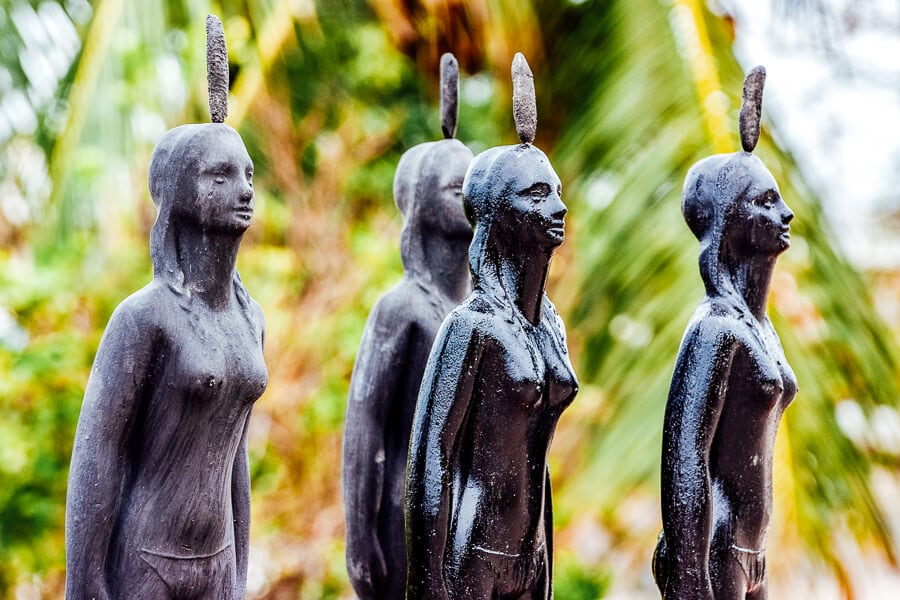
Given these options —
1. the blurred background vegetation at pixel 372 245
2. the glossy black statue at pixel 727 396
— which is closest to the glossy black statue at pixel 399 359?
the glossy black statue at pixel 727 396

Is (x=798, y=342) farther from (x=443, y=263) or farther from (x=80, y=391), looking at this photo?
(x=80, y=391)

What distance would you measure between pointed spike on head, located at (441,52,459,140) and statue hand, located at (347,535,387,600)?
1095 mm

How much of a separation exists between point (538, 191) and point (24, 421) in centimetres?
318

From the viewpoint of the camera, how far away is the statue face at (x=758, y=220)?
2557 millimetres

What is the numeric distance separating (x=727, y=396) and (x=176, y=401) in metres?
1.23

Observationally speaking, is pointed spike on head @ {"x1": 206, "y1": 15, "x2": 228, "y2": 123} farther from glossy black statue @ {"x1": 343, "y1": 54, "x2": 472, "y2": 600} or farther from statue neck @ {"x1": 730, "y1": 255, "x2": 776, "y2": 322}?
statue neck @ {"x1": 730, "y1": 255, "x2": 776, "y2": 322}

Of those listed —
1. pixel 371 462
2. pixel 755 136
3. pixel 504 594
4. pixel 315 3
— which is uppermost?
pixel 315 3

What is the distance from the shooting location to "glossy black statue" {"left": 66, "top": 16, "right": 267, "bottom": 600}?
82.1 inches

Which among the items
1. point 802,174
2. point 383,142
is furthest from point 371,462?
point 383,142

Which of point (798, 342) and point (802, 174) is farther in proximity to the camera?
point (802, 174)

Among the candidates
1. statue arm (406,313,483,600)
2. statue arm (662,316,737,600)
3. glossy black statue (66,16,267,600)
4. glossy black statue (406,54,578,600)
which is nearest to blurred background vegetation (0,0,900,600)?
statue arm (662,316,737,600)

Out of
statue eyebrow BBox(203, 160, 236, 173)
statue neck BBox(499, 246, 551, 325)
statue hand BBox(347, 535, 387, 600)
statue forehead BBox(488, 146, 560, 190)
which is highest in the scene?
statue forehead BBox(488, 146, 560, 190)

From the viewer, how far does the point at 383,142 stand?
5996mm

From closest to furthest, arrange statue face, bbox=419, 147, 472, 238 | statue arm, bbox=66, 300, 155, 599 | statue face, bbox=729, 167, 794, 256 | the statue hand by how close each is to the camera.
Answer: statue arm, bbox=66, 300, 155, 599 → statue face, bbox=729, 167, 794, 256 → the statue hand → statue face, bbox=419, 147, 472, 238
